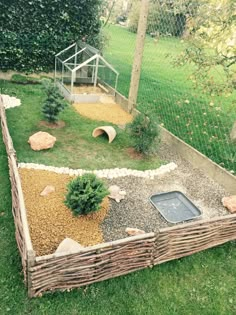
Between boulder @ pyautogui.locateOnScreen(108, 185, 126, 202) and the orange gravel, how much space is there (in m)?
0.14

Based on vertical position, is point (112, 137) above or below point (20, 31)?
below

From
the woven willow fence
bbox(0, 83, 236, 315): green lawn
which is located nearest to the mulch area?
bbox(0, 83, 236, 315): green lawn

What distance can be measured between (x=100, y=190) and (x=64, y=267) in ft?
4.72

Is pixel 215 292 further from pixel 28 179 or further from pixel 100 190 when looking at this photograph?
pixel 28 179

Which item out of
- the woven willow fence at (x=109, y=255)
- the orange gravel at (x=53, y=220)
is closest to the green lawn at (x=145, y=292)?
the woven willow fence at (x=109, y=255)

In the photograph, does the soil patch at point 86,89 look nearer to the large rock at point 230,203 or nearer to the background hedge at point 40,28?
the background hedge at point 40,28

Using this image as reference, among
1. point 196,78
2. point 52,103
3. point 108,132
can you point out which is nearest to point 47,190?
point 108,132

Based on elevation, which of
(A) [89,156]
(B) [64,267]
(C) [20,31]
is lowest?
(A) [89,156]

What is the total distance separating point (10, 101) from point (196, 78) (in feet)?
17.3

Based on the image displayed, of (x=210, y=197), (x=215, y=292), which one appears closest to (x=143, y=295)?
(x=215, y=292)

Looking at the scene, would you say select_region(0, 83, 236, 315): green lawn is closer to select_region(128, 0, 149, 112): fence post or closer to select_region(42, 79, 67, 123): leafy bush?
select_region(42, 79, 67, 123): leafy bush

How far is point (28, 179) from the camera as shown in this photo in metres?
5.73

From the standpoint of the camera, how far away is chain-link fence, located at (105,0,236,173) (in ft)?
20.1

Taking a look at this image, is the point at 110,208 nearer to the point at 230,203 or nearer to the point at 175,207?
the point at 175,207
